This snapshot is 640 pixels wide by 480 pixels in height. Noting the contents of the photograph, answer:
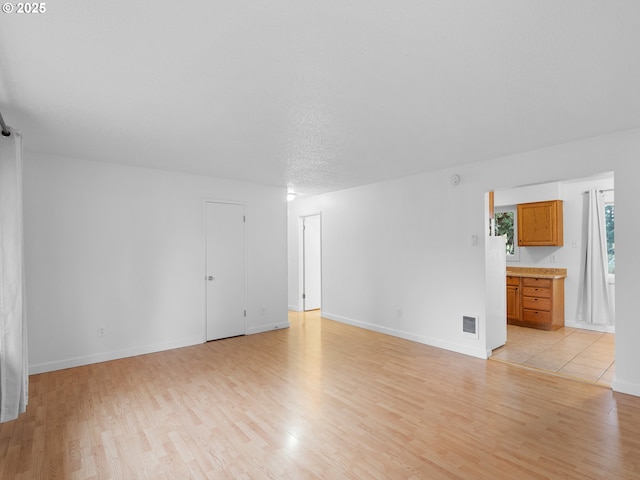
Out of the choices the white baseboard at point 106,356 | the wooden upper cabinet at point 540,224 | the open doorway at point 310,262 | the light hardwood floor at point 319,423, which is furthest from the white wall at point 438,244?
the white baseboard at point 106,356

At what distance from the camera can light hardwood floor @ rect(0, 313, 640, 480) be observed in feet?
6.75

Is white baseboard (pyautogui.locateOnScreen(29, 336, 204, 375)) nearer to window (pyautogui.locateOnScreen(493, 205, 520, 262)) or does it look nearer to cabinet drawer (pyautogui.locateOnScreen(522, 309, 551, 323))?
cabinet drawer (pyautogui.locateOnScreen(522, 309, 551, 323))

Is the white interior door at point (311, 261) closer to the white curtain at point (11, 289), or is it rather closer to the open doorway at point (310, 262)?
the open doorway at point (310, 262)

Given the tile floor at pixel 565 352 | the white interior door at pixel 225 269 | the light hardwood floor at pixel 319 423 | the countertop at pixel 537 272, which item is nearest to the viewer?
the light hardwood floor at pixel 319 423

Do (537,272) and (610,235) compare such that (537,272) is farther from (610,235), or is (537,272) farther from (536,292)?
(610,235)

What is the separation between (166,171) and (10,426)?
126 inches

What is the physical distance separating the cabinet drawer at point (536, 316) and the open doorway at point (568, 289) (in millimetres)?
153

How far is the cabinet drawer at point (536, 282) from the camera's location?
17.7ft

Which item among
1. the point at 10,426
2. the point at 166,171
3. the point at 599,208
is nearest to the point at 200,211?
the point at 166,171

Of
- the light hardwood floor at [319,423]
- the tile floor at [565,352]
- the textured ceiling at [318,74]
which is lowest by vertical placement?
the tile floor at [565,352]

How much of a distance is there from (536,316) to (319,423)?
474cm

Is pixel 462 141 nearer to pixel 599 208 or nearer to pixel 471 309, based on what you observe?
pixel 471 309

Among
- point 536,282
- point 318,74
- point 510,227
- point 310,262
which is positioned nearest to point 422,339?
point 536,282

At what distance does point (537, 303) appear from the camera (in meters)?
5.49
